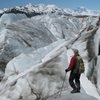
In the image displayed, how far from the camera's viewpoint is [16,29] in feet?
90.1

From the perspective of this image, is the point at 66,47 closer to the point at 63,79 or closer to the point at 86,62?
the point at 86,62

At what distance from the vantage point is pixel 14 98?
1461cm

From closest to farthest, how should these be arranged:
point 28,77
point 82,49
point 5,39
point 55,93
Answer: point 55,93
point 28,77
point 82,49
point 5,39

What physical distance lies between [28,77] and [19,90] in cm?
100

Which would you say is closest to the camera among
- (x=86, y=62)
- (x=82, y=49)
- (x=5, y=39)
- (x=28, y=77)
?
(x=28, y=77)

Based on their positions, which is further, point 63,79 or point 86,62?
point 86,62

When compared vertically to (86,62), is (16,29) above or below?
above

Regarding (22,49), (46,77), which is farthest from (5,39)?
(46,77)

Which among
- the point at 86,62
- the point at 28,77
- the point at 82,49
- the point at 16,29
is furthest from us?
the point at 16,29

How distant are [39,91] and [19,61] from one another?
16.3ft

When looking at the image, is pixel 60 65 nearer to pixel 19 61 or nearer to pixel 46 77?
pixel 46 77

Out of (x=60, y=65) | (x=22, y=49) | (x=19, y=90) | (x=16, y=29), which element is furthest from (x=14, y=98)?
(x=16, y=29)

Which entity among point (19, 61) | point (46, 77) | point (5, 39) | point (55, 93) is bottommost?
point (55, 93)

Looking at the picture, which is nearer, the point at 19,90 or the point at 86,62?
the point at 19,90
